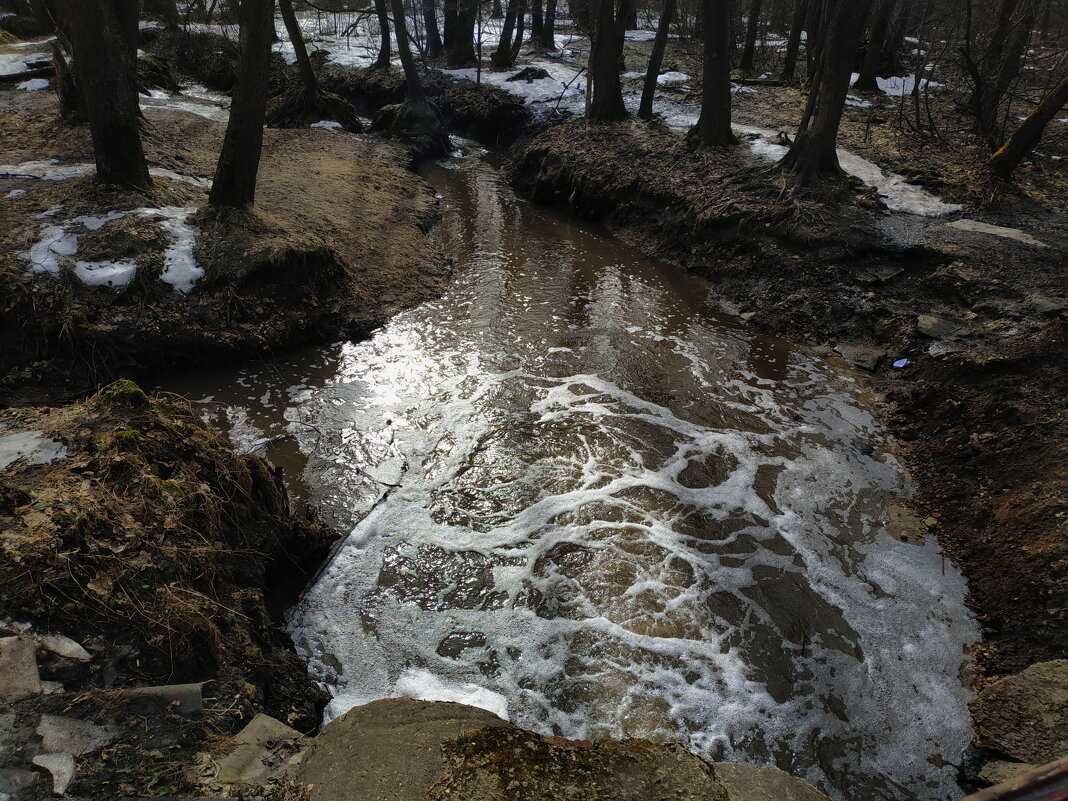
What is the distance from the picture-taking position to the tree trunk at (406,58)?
54.8ft

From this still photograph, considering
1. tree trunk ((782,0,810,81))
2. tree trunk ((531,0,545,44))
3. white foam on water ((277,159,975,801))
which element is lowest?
white foam on water ((277,159,975,801))

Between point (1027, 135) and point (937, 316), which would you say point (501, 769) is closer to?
point (937, 316)

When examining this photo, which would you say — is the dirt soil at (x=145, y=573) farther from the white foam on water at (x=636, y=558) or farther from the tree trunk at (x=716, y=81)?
the tree trunk at (x=716, y=81)

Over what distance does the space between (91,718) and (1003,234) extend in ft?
37.5

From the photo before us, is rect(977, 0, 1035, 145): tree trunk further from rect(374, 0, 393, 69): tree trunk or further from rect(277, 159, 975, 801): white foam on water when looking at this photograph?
rect(374, 0, 393, 69): tree trunk

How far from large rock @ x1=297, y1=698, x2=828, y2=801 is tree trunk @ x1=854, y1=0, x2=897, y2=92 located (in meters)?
18.6

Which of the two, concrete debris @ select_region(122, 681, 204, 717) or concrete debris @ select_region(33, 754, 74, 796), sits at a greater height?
concrete debris @ select_region(33, 754, 74, 796)

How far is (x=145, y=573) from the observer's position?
10.6 ft

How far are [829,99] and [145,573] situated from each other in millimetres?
11359

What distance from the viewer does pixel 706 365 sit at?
27.2 ft

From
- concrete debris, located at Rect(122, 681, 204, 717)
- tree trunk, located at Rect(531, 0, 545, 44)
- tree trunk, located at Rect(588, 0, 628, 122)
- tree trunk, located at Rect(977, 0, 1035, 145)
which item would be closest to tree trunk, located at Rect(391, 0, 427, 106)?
tree trunk, located at Rect(588, 0, 628, 122)

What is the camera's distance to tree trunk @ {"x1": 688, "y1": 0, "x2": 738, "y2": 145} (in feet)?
40.3

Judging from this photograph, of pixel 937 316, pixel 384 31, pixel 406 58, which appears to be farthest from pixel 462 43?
pixel 937 316

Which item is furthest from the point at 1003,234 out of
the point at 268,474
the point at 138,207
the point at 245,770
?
the point at 138,207
